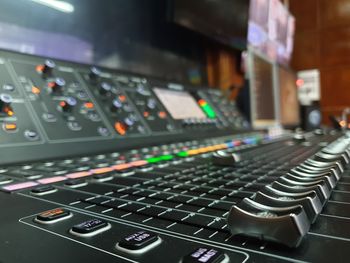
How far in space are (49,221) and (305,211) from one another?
0.22 metres

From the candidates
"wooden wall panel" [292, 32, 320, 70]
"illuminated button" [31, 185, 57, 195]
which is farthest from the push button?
"wooden wall panel" [292, 32, 320, 70]

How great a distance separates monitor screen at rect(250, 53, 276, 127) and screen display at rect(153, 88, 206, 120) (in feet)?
2.57

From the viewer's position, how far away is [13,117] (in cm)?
76

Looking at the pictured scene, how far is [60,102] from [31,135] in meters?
0.14

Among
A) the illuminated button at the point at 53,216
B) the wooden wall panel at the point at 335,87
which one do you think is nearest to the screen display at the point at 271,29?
the wooden wall panel at the point at 335,87

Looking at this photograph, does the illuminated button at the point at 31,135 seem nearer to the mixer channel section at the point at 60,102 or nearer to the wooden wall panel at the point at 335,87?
the mixer channel section at the point at 60,102

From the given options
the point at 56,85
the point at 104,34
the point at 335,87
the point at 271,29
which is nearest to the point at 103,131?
the point at 56,85

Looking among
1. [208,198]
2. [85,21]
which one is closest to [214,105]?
[85,21]

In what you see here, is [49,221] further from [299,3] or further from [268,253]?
[299,3]

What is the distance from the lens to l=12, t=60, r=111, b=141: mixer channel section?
2.73ft

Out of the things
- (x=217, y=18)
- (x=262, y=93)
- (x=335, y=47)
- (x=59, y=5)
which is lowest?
(x=262, y=93)

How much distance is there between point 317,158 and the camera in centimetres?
56

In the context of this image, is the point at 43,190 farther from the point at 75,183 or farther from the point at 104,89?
the point at 104,89

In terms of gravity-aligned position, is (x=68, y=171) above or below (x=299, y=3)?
below
